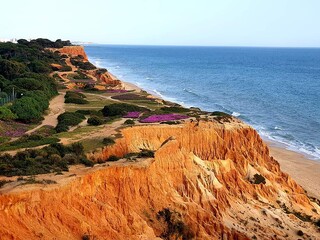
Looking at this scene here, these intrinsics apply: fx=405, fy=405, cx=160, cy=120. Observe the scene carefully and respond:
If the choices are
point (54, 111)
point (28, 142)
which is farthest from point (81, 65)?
point (28, 142)

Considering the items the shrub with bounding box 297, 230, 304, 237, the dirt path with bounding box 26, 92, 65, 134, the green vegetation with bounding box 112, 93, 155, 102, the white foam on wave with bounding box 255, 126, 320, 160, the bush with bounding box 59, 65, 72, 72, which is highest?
the bush with bounding box 59, 65, 72, 72

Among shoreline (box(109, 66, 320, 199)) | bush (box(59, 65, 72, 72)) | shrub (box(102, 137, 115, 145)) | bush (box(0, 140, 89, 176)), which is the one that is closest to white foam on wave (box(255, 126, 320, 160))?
shoreline (box(109, 66, 320, 199))

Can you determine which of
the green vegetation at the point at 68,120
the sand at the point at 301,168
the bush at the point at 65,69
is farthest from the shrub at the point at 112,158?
the bush at the point at 65,69

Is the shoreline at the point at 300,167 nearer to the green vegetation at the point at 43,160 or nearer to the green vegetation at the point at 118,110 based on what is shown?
the green vegetation at the point at 118,110

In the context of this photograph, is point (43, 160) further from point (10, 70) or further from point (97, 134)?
point (10, 70)

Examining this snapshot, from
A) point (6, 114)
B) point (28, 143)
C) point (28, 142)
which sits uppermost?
point (28, 143)

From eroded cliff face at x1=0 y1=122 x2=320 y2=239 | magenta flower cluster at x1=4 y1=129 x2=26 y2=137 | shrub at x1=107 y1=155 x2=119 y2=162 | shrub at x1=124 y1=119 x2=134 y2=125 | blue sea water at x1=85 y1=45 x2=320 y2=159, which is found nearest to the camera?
eroded cliff face at x1=0 y1=122 x2=320 y2=239

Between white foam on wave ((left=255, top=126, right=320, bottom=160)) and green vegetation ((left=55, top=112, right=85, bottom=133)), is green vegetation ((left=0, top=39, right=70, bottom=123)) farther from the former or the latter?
white foam on wave ((left=255, top=126, right=320, bottom=160))
